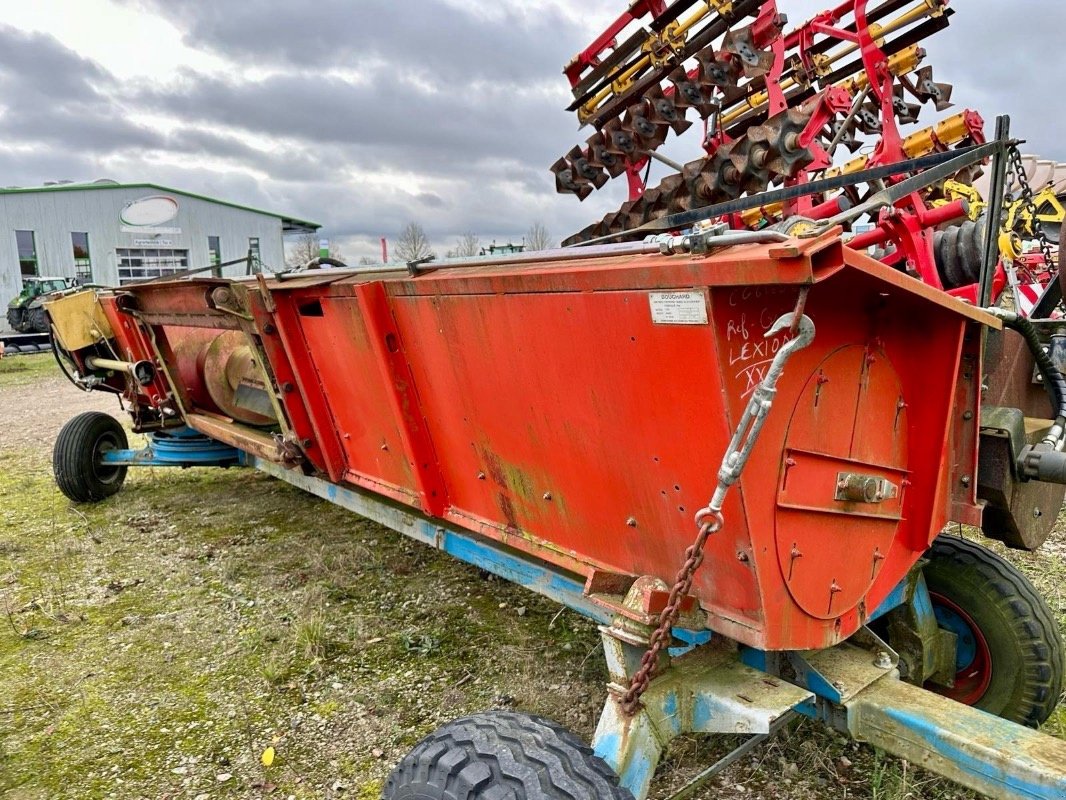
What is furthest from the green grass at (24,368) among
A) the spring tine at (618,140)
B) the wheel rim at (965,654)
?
the wheel rim at (965,654)

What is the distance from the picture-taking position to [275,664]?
3443mm

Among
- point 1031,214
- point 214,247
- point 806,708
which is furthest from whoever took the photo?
point 214,247

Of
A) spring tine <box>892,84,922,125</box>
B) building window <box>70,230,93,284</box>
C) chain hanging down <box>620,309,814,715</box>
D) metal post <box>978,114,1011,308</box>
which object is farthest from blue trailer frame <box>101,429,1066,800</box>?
building window <box>70,230,93,284</box>

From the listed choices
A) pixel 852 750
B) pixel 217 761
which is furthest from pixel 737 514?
pixel 217 761

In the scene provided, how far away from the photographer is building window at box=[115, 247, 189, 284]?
26.8m

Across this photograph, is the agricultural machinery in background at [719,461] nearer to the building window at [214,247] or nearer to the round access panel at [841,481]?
the round access panel at [841,481]

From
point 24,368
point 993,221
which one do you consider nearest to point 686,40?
point 993,221

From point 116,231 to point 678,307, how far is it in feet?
96.2

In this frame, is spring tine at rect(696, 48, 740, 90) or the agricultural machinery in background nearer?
the agricultural machinery in background

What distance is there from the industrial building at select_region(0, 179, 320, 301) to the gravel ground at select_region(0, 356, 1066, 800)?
793 inches

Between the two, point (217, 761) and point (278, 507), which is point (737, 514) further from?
point (278, 507)

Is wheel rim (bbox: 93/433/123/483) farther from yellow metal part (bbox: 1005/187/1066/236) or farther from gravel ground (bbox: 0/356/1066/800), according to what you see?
yellow metal part (bbox: 1005/187/1066/236)

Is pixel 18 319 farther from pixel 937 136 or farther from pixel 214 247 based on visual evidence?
pixel 937 136

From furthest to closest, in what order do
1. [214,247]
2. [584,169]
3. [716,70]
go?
[214,247] < [584,169] < [716,70]
